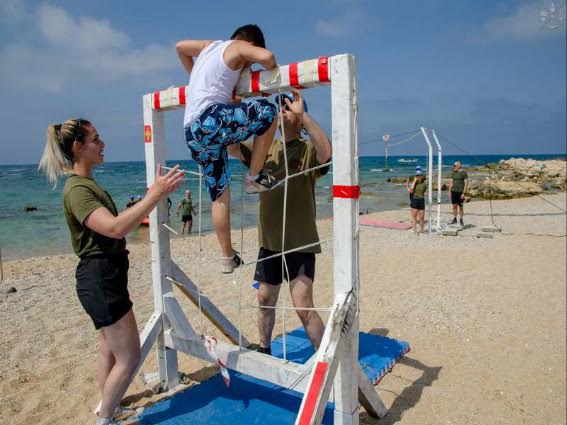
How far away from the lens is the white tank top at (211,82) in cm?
247

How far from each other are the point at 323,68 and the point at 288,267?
140 centimetres

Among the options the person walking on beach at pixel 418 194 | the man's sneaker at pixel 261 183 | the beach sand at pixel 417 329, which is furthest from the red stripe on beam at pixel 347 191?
the person walking on beach at pixel 418 194

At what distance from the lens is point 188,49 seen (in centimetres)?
275

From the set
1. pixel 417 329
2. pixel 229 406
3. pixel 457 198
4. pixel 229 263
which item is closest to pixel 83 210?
pixel 229 263

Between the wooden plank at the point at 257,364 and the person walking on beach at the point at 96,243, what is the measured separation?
57cm

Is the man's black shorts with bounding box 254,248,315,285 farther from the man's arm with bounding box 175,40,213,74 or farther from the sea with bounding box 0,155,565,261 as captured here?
the man's arm with bounding box 175,40,213,74

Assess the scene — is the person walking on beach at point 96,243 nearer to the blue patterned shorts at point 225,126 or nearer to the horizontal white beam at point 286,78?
the blue patterned shorts at point 225,126

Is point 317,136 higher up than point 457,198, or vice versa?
point 317,136

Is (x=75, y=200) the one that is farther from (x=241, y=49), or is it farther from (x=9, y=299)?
(x=9, y=299)

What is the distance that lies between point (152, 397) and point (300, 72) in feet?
9.06

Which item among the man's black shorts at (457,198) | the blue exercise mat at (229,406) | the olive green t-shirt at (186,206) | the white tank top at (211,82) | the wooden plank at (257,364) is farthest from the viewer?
the olive green t-shirt at (186,206)

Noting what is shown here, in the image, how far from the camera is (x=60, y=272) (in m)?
8.32

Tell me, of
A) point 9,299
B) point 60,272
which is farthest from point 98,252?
point 60,272

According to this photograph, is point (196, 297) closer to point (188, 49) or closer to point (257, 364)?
point (257, 364)
